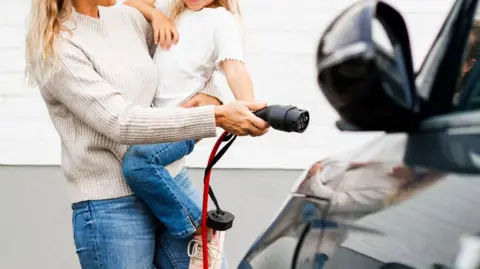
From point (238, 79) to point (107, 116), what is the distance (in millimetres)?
473

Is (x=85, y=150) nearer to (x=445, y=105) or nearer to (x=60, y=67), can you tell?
(x=60, y=67)

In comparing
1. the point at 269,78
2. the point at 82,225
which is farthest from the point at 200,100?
the point at 269,78

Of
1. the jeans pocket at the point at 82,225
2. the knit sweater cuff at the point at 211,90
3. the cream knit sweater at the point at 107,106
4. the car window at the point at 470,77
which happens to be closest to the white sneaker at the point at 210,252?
the cream knit sweater at the point at 107,106

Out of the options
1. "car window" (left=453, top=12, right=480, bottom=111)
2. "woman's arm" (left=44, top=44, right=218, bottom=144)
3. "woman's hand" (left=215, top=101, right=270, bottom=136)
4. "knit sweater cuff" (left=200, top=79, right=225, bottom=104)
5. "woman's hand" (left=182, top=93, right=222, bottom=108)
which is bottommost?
"woman's hand" (left=182, top=93, right=222, bottom=108)

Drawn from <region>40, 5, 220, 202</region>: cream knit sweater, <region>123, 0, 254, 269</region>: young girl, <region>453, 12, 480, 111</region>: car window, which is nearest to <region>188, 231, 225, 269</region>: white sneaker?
<region>123, 0, 254, 269</region>: young girl

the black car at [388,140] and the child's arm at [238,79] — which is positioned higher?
the black car at [388,140]

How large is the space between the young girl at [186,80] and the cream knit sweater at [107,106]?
0.19 ft

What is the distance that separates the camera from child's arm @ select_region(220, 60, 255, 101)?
8.72 feet

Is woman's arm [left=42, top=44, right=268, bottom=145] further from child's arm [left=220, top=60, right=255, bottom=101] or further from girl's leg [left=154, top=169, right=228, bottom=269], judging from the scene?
girl's leg [left=154, top=169, right=228, bottom=269]

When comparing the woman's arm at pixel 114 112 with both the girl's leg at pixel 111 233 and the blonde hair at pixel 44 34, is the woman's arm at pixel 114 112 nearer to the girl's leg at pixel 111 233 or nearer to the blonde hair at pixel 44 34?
the blonde hair at pixel 44 34

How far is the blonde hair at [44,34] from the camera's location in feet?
8.04

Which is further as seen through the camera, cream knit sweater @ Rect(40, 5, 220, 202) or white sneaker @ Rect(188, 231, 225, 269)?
white sneaker @ Rect(188, 231, 225, 269)

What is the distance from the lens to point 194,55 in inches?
107

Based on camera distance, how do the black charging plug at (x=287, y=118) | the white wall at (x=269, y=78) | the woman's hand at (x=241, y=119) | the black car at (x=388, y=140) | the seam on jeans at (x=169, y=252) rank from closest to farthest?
1. the black car at (x=388, y=140)
2. the black charging plug at (x=287, y=118)
3. the woman's hand at (x=241, y=119)
4. the seam on jeans at (x=169, y=252)
5. the white wall at (x=269, y=78)
